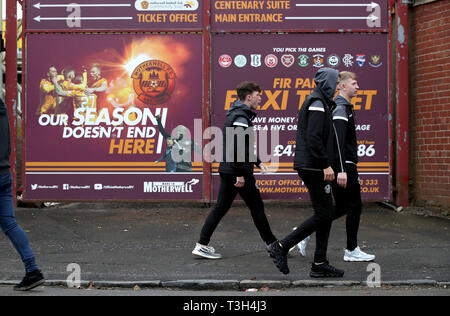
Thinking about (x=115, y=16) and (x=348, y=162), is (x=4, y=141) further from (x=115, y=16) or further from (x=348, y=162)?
(x=115, y=16)

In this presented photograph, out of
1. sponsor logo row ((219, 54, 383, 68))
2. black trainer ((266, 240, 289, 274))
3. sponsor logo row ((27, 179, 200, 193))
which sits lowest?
black trainer ((266, 240, 289, 274))

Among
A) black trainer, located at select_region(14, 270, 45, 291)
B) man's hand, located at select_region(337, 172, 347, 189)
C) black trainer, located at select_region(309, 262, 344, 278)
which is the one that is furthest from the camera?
man's hand, located at select_region(337, 172, 347, 189)

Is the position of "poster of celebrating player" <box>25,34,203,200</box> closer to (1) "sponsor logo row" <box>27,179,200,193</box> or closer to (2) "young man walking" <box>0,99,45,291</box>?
(1) "sponsor logo row" <box>27,179,200,193</box>

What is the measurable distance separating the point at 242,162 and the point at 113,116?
4.27 metres

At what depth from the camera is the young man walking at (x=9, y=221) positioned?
511 cm

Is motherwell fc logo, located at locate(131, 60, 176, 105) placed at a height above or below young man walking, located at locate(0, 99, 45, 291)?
above

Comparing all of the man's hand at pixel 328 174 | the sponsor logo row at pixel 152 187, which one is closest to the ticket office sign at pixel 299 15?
the sponsor logo row at pixel 152 187

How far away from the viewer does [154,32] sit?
9742mm

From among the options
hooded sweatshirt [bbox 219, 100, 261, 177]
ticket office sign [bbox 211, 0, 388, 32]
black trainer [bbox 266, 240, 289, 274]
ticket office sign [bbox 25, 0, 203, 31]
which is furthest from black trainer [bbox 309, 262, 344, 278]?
ticket office sign [bbox 25, 0, 203, 31]

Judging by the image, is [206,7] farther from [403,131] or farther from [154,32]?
[403,131]

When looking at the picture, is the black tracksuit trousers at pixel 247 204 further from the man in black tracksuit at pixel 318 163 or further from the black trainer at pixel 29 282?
the black trainer at pixel 29 282

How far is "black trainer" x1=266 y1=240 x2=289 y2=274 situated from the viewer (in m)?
5.68

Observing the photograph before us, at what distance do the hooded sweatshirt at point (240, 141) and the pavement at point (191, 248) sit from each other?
1.06 metres

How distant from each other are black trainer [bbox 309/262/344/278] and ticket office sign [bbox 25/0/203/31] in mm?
5360
